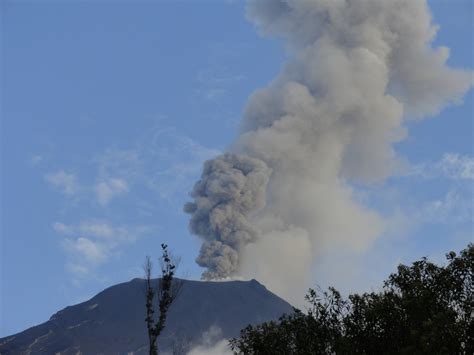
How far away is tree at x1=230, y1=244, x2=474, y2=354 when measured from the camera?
26000 mm

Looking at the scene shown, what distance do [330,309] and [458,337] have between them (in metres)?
7.39

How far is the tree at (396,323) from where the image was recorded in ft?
85.3

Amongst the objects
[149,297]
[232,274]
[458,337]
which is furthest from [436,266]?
[232,274]

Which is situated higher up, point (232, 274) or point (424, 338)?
point (232, 274)

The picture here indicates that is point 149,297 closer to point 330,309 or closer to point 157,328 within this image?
point 157,328

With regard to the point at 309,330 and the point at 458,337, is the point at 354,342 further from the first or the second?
the point at 458,337

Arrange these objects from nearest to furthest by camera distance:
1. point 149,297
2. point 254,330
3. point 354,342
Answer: point 354,342, point 254,330, point 149,297

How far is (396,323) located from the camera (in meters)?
28.7

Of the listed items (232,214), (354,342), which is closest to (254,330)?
(354,342)

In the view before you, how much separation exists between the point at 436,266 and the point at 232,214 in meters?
127

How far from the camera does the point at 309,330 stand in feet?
104

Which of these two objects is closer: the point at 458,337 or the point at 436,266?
the point at 458,337

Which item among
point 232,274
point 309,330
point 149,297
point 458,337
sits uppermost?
point 232,274

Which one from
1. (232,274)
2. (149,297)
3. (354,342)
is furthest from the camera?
(232,274)
